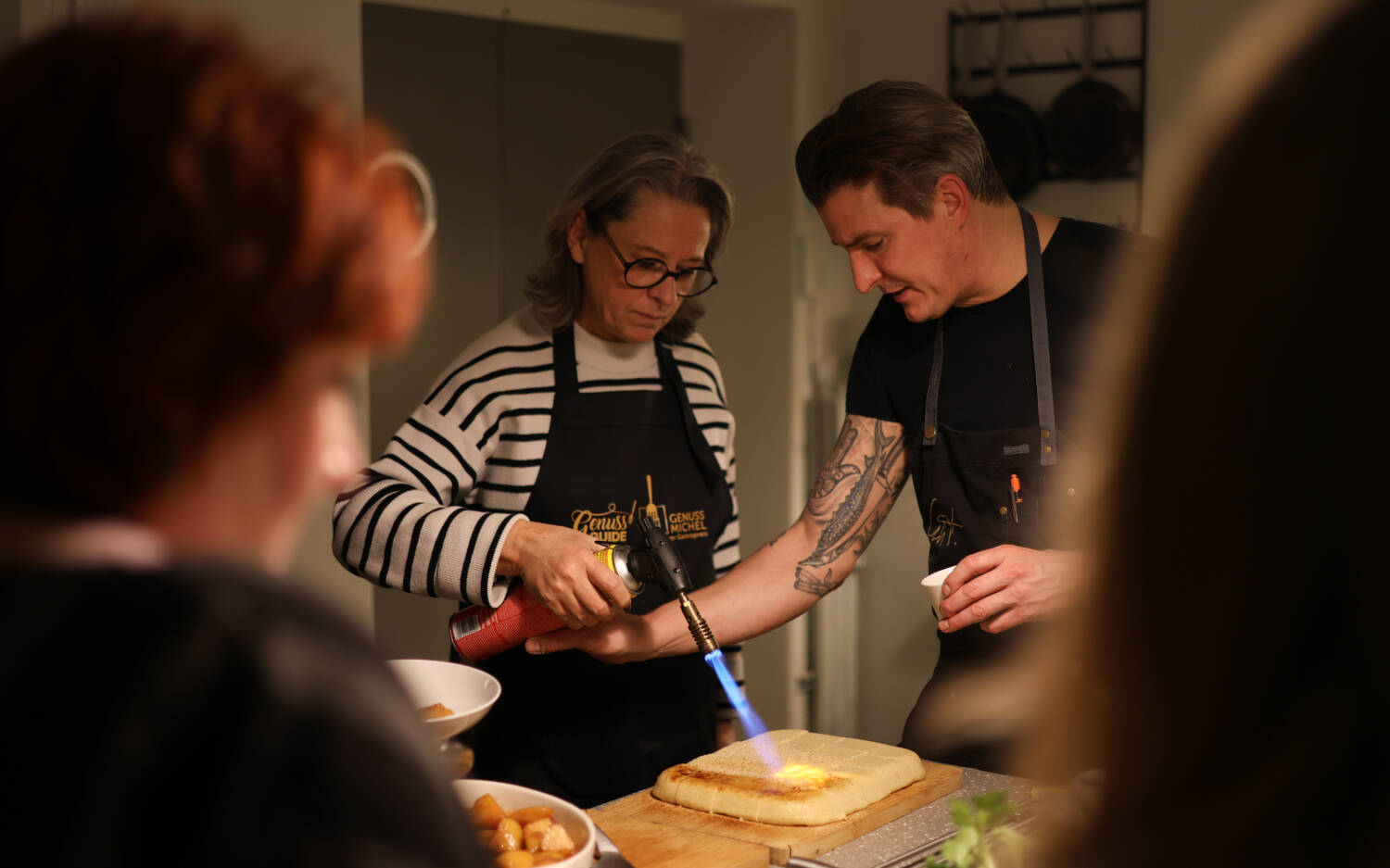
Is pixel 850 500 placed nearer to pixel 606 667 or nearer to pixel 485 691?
pixel 606 667

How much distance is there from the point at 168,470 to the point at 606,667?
177 centimetres

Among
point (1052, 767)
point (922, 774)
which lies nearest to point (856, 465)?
point (922, 774)

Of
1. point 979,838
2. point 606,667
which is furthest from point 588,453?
point 979,838

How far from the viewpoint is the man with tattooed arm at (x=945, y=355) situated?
2.03 meters

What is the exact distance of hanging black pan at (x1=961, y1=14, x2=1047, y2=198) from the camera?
354cm

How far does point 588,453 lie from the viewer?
90.0 inches

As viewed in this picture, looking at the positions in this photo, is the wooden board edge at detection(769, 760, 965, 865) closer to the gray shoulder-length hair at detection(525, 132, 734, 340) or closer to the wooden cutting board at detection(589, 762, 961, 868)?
the wooden cutting board at detection(589, 762, 961, 868)

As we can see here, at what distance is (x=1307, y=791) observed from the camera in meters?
0.51

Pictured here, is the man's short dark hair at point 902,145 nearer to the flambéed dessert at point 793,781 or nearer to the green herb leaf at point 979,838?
the flambéed dessert at point 793,781

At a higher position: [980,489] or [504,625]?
[980,489]

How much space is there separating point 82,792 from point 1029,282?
185cm

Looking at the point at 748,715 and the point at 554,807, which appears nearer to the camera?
the point at 554,807

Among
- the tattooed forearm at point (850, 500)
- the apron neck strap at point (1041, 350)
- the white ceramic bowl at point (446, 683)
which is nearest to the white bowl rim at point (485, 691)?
the white ceramic bowl at point (446, 683)

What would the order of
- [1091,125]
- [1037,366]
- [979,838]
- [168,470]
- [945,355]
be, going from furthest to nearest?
[1091,125] → [945,355] → [1037,366] → [979,838] → [168,470]
